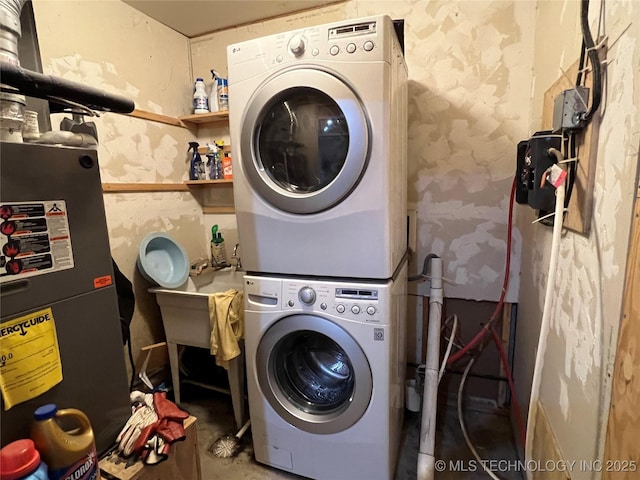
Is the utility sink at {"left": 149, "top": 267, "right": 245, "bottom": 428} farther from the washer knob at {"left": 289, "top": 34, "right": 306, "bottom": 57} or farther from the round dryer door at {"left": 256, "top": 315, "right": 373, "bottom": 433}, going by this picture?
the washer knob at {"left": 289, "top": 34, "right": 306, "bottom": 57}

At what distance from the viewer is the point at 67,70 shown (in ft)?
5.43

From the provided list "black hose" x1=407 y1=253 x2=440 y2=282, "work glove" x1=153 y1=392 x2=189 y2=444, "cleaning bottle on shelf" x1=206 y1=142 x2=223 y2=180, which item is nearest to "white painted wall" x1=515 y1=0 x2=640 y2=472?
"black hose" x1=407 y1=253 x2=440 y2=282

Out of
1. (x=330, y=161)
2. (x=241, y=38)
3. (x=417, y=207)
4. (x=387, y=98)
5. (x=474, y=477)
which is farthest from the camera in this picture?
(x=241, y=38)

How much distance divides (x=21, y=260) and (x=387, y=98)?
1126 mm

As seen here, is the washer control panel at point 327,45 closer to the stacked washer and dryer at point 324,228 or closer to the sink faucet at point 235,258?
the stacked washer and dryer at point 324,228

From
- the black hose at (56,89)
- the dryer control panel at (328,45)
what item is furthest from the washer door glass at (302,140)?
the black hose at (56,89)

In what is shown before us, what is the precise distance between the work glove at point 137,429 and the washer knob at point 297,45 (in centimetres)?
129

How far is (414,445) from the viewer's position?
1720mm

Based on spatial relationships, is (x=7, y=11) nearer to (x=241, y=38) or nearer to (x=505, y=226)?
(x=241, y=38)

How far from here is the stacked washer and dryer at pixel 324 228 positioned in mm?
1177

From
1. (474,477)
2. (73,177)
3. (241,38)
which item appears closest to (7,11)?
(73,177)

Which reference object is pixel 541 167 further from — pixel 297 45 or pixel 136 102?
pixel 136 102

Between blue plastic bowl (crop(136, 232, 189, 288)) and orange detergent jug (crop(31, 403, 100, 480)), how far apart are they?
46.8 inches

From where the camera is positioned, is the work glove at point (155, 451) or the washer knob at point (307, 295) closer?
the work glove at point (155, 451)
